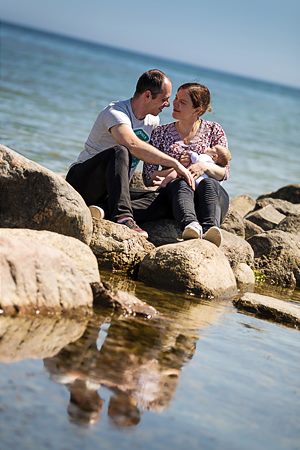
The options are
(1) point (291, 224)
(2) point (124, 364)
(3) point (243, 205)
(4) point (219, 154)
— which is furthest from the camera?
(3) point (243, 205)

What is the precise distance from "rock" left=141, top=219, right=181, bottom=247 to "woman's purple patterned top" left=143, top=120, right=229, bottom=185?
41cm

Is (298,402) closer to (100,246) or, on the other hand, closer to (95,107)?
(100,246)

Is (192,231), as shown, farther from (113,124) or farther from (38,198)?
(38,198)

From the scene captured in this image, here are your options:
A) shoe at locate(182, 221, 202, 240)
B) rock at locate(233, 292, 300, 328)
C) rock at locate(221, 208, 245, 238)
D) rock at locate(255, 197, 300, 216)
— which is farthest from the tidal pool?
rock at locate(255, 197, 300, 216)

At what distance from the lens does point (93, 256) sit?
21.0 feet

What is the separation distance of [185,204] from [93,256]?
2084 mm

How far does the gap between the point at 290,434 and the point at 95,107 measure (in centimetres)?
2622

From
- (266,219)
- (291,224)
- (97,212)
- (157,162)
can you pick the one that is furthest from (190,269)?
(266,219)

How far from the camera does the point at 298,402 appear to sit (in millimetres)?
5055

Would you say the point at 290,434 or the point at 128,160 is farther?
the point at 128,160

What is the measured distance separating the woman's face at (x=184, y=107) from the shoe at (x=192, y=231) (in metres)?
1.20

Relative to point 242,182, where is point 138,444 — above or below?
above

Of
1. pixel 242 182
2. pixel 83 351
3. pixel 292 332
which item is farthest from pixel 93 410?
pixel 242 182

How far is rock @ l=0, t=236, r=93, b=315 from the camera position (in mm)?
5391
